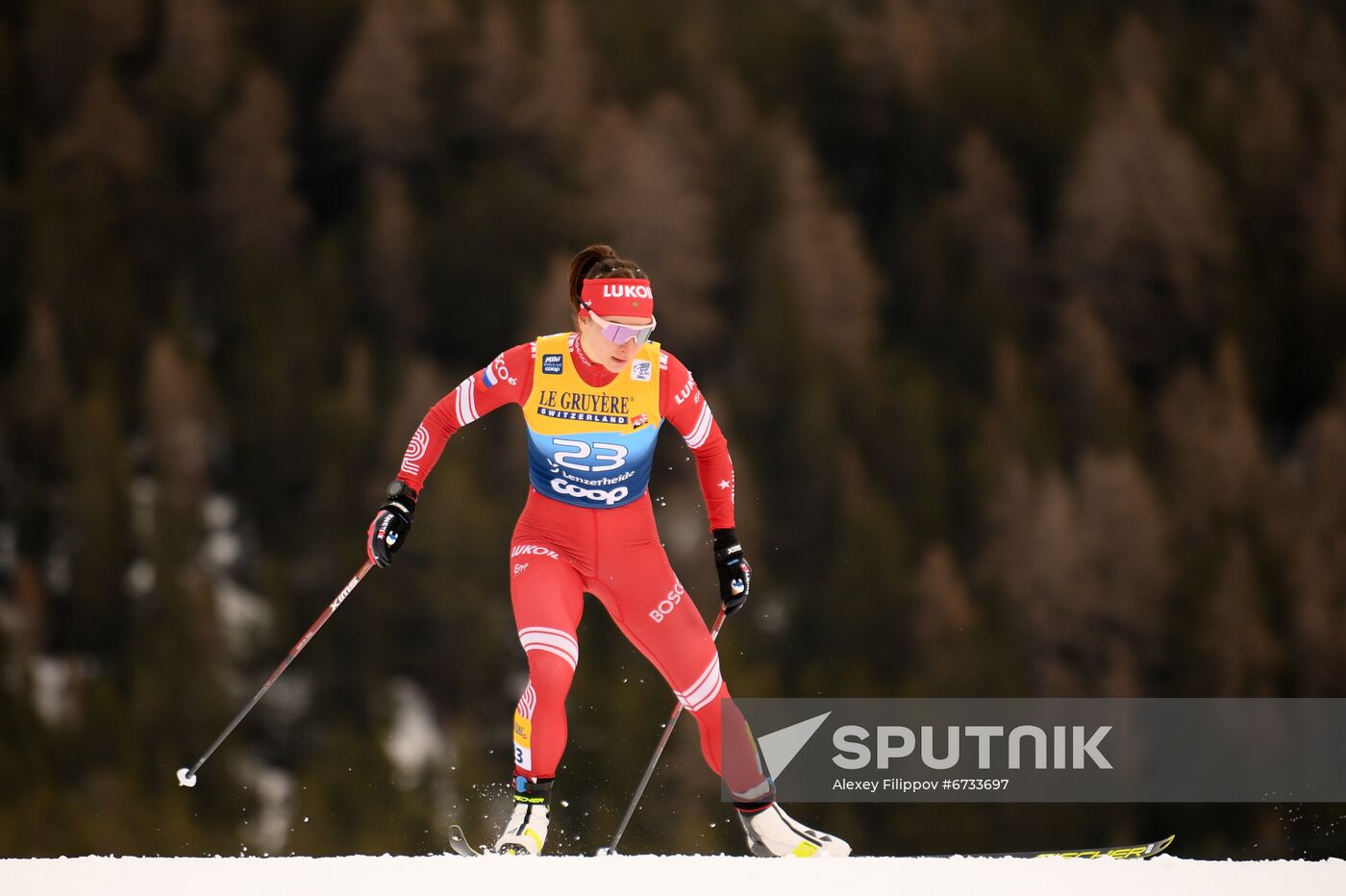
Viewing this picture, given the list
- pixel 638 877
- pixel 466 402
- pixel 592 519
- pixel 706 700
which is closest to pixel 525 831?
pixel 638 877

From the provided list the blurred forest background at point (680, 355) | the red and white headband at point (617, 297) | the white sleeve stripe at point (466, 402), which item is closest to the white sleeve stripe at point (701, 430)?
the red and white headband at point (617, 297)

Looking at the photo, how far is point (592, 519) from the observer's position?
5.26 m

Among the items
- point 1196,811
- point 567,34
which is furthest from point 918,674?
point 567,34

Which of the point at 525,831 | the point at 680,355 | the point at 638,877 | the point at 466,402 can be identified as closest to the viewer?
the point at 638,877

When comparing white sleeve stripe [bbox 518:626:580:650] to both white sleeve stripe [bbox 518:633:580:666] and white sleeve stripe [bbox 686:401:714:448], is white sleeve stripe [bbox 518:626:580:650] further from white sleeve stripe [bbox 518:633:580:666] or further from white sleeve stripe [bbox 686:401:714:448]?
white sleeve stripe [bbox 686:401:714:448]

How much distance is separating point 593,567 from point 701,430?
61 cm

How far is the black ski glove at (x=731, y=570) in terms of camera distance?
5.44m

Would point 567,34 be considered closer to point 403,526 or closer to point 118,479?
point 118,479

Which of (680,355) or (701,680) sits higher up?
(680,355)

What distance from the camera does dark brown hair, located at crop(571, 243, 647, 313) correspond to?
17.1 ft

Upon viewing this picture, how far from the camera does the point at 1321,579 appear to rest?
1048 inches

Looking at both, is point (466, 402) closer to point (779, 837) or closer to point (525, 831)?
point (525, 831)

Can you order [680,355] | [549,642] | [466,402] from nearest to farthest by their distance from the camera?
1. [549,642]
2. [466,402]
3. [680,355]

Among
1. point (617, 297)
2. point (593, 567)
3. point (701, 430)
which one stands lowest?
point (593, 567)
